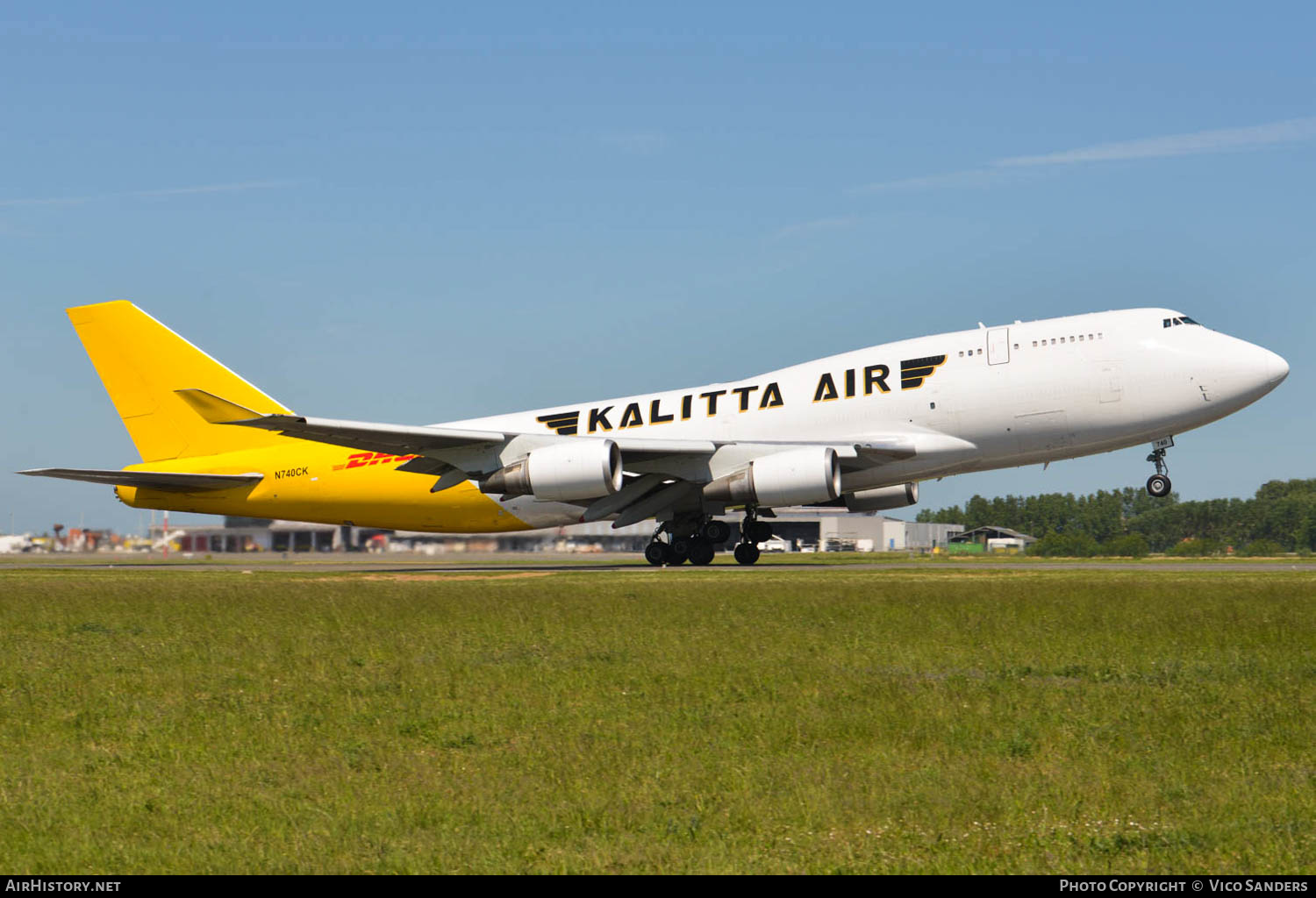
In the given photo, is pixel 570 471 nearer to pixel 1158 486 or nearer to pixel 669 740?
pixel 1158 486

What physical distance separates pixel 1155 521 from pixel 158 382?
112m

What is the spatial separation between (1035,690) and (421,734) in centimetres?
563

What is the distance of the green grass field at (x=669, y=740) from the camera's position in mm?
7047

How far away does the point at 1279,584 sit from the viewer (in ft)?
71.4

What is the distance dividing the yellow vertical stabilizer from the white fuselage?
41.4ft

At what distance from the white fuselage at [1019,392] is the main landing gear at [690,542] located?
2.29 meters

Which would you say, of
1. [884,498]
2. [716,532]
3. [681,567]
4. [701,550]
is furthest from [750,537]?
[884,498]

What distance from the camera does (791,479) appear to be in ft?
95.8

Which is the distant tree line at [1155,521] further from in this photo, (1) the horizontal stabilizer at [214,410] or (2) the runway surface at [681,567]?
(1) the horizontal stabilizer at [214,410]

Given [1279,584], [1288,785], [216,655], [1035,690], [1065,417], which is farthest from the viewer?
[1065,417]

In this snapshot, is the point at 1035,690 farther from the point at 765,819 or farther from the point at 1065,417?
the point at 1065,417

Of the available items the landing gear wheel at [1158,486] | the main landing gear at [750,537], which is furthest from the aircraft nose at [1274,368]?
the main landing gear at [750,537]

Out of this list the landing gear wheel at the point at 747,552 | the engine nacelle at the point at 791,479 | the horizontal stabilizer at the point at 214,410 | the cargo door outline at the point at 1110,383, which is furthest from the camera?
the landing gear wheel at the point at 747,552
